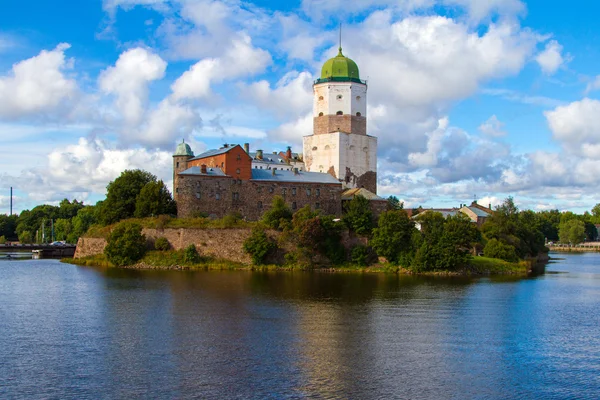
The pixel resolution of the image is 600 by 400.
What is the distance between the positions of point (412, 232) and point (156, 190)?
1909 centimetres

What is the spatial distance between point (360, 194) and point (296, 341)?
3174 centimetres

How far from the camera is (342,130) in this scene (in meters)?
59.1

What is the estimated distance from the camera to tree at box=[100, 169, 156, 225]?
50344 millimetres

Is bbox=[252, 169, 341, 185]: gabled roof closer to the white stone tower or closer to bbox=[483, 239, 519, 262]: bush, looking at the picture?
the white stone tower

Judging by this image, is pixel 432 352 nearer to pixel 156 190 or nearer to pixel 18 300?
pixel 18 300

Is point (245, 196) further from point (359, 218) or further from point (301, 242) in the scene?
point (359, 218)

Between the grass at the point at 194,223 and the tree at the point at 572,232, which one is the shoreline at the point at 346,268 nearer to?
the grass at the point at 194,223

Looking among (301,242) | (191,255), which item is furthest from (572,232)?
(191,255)

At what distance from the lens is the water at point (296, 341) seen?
16.3 m

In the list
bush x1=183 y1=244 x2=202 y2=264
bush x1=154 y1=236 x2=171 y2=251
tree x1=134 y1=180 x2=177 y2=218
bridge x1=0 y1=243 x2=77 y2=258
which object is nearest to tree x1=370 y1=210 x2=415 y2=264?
bush x1=183 y1=244 x2=202 y2=264

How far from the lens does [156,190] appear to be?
4859 cm

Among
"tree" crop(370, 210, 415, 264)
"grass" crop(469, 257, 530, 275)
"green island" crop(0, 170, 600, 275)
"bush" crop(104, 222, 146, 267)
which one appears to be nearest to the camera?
"green island" crop(0, 170, 600, 275)

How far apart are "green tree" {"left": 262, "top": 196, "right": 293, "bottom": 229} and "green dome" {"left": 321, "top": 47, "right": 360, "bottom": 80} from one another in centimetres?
1707

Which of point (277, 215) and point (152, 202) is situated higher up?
point (152, 202)
